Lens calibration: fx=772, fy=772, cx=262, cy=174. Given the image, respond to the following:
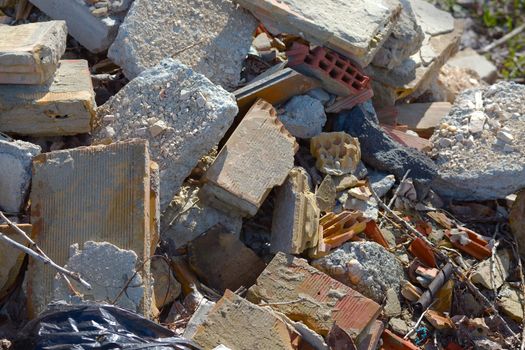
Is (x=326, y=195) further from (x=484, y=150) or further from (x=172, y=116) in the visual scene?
(x=484, y=150)

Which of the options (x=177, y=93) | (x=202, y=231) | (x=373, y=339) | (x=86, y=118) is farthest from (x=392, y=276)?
(x=86, y=118)

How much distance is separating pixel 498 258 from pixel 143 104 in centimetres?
219

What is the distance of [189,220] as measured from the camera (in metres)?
3.93

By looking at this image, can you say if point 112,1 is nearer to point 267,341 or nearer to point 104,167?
point 104,167

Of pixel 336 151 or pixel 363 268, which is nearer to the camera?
pixel 363 268

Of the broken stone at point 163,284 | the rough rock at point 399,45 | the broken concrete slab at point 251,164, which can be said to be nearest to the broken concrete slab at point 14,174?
the broken stone at point 163,284

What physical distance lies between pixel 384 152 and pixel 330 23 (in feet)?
2.71

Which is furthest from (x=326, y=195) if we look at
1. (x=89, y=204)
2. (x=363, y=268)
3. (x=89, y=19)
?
(x=89, y=19)

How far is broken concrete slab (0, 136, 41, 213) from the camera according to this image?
3.61 metres

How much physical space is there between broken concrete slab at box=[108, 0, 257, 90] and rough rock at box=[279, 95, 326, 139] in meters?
0.36

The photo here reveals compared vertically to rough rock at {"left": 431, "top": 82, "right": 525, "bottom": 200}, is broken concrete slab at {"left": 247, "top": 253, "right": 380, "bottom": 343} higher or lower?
lower

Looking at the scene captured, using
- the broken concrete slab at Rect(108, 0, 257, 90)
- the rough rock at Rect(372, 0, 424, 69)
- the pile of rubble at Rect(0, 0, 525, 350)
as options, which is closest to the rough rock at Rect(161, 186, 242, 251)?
the pile of rubble at Rect(0, 0, 525, 350)

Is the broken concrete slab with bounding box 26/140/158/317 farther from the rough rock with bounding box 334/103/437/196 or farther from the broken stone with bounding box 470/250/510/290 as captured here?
the broken stone with bounding box 470/250/510/290

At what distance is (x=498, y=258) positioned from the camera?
14.6ft
